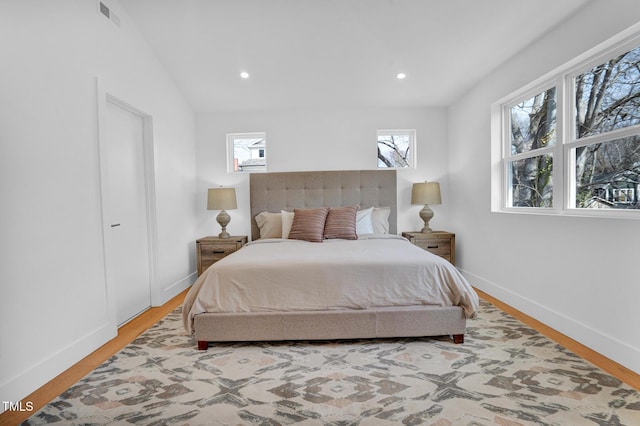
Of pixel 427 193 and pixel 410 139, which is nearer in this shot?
pixel 427 193

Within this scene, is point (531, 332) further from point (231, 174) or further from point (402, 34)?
point (231, 174)

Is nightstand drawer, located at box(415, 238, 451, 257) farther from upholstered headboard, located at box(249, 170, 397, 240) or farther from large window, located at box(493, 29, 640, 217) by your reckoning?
large window, located at box(493, 29, 640, 217)

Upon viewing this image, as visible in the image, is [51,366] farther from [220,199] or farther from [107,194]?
[220,199]

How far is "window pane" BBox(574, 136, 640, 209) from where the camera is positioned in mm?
2066

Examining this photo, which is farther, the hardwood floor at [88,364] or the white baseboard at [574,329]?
the white baseboard at [574,329]

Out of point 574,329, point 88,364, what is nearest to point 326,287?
point 88,364

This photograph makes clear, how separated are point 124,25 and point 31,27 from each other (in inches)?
43.4

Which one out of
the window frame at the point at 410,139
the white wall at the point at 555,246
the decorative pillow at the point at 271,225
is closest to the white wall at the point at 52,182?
the decorative pillow at the point at 271,225

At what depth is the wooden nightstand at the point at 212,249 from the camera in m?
3.93

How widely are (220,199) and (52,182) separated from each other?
6.74ft

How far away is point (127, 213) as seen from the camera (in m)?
3.01

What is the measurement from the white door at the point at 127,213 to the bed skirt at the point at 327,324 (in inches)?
44.1

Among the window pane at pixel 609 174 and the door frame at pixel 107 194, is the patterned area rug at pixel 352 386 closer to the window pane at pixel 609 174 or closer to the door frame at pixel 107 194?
the door frame at pixel 107 194

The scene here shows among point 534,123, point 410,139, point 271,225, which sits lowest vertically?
point 271,225
